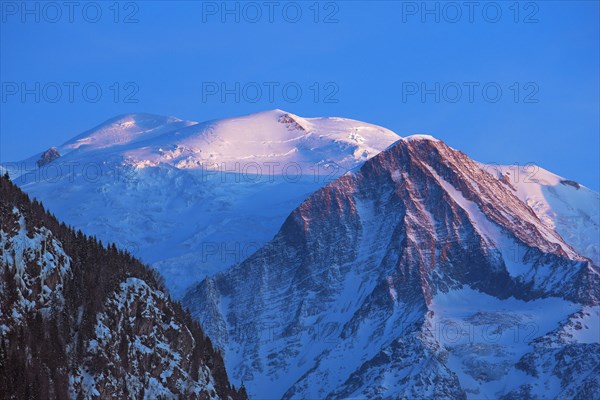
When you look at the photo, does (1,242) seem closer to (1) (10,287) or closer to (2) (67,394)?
(1) (10,287)

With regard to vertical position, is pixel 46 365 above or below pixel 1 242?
below

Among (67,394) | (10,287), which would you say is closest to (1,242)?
(10,287)

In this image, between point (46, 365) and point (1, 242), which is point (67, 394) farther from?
point (1, 242)

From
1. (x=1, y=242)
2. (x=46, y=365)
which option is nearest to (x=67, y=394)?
(x=46, y=365)

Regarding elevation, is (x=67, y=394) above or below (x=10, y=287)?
below

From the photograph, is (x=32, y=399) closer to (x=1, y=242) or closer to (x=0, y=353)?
(x=0, y=353)

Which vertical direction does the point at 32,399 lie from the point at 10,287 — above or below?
below
